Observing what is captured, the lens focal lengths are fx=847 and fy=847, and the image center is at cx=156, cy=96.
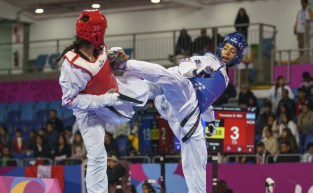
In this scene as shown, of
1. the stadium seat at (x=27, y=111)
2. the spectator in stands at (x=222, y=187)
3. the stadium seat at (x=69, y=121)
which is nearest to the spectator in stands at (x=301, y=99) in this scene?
the spectator in stands at (x=222, y=187)

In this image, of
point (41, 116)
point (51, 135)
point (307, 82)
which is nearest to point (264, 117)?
point (307, 82)

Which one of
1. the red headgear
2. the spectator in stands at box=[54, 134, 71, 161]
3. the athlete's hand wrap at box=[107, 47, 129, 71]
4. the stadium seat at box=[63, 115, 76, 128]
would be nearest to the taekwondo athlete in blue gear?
the athlete's hand wrap at box=[107, 47, 129, 71]

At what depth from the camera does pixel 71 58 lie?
907cm

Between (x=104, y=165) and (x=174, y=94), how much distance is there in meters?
1.20

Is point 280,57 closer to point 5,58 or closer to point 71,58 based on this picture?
point 5,58

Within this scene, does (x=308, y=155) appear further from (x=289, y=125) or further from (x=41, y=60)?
(x=41, y=60)

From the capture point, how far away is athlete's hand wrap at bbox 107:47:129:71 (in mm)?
9289

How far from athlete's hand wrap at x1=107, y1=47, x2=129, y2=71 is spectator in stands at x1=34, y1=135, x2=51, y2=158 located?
11311 millimetres

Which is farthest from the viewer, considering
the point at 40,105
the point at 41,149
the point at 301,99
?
the point at 40,105

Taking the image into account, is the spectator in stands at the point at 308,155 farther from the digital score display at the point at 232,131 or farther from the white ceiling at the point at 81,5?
the white ceiling at the point at 81,5

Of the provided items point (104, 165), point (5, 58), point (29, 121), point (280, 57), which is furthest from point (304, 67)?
point (104, 165)

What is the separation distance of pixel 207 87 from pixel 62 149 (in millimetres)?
10558

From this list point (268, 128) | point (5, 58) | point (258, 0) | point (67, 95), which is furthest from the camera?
point (5, 58)

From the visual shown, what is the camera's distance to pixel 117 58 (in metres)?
9.31
